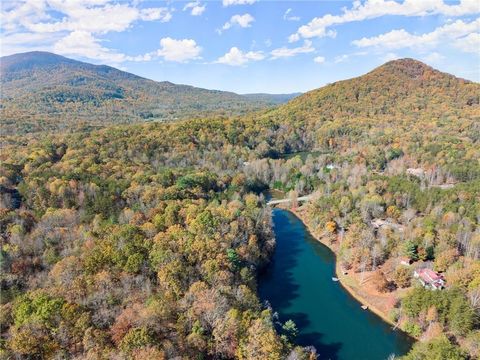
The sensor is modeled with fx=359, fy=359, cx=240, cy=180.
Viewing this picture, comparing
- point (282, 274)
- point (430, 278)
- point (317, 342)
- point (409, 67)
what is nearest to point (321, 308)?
point (317, 342)

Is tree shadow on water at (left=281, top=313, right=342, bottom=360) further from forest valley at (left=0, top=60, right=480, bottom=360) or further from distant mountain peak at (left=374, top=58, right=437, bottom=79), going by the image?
distant mountain peak at (left=374, top=58, right=437, bottom=79)

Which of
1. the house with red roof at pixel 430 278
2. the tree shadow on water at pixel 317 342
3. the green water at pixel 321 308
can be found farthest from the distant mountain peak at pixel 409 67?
the tree shadow on water at pixel 317 342

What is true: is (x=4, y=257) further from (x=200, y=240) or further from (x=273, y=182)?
(x=273, y=182)

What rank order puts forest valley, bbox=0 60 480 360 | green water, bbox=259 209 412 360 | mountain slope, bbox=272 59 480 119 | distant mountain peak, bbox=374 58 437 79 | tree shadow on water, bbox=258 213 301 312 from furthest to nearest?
distant mountain peak, bbox=374 58 437 79, mountain slope, bbox=272 59 480 119, tree shadow on water, bbox=258 213 301 312, green water, bbox=259 209 412 360, forest valley, bbox=0 60 480 360

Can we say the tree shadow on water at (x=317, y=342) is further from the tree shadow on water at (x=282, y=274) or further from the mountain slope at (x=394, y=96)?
the mountain slope at (x=394, y=96)

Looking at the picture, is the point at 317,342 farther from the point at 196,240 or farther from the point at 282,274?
the point at 196,240

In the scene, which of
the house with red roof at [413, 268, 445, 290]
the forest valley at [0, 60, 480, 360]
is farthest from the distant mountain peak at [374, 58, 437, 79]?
the house with red roof at [413, 268, 445, 290]
